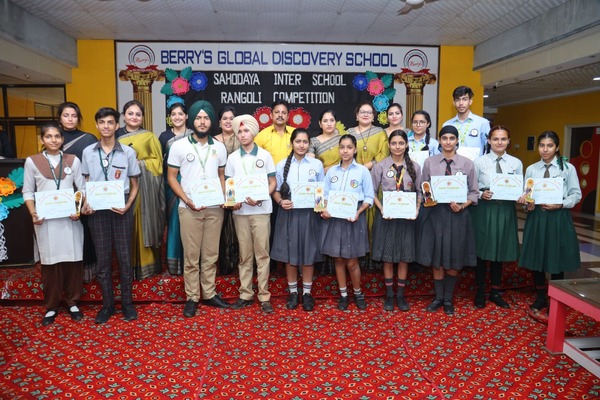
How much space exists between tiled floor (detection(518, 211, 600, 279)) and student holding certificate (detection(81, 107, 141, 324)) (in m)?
4.28

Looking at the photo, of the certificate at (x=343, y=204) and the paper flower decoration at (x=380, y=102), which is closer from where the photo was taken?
the certificate at (x=343, y=204)

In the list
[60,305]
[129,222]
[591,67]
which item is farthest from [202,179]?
[591,67]

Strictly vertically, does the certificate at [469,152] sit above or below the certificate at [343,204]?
above

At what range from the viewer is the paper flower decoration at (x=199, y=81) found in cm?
704

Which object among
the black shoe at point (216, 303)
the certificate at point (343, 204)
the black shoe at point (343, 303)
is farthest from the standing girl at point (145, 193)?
the black shoe at point (343, 303)

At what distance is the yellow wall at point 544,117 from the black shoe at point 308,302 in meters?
9.11

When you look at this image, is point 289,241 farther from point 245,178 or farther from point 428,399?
point 428,399

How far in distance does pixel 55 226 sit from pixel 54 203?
0.66 ft

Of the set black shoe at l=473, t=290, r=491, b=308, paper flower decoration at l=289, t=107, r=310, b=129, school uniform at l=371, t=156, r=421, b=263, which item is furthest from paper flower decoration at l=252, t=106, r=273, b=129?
black shoe at l=473, t=290, r=491, b=308

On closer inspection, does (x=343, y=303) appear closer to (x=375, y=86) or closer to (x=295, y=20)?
(x=295, y=20)

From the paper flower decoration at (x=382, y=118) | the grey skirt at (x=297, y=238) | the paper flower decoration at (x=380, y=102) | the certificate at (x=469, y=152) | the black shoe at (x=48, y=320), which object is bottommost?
the black shoe at (x=48, y=320)

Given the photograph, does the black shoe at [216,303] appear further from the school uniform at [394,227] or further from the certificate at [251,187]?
the school uniform at [394,227]

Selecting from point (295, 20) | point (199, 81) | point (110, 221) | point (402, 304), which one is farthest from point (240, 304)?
point (199, 81)

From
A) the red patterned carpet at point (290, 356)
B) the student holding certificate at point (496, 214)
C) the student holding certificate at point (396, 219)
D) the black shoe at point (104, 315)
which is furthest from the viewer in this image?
the student holding certificate at point (496, 214)
